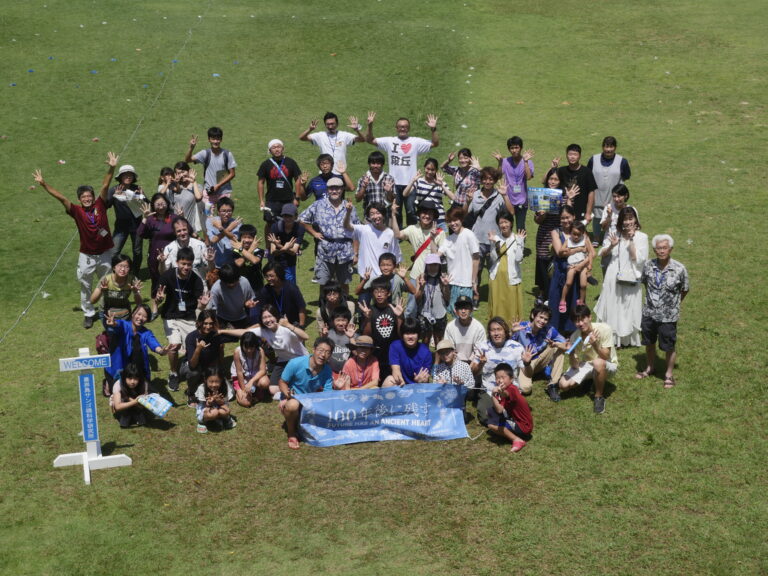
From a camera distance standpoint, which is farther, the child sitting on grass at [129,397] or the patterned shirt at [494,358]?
the patterned shirt at [494,358]

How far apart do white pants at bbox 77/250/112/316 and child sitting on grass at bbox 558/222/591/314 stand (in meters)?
7.12

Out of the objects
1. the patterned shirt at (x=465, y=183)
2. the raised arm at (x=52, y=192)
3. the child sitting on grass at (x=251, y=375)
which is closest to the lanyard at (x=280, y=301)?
the child sitting on grass at (x=251, y=375)

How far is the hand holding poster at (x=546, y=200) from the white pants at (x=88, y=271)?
675 centimetres

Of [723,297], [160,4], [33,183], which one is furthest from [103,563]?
[160,4]

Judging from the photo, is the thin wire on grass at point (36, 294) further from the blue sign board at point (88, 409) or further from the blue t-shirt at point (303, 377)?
the blue t-shirt at point (303, 377)

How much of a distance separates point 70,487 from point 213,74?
1694 cm

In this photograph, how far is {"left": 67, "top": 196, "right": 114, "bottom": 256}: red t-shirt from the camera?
13781 mm

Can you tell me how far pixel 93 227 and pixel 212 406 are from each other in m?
4.39

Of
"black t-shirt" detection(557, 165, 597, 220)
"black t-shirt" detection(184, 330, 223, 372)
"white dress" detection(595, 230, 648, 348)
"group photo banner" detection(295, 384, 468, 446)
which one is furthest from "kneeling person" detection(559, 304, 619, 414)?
"black t-shirt" detection(184, 330, 223, 372)

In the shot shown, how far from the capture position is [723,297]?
566 inches

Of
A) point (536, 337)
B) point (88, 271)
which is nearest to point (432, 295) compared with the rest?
point (536, 337)

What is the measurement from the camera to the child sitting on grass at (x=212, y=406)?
36.1 feet

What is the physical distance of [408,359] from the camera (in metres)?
11.3

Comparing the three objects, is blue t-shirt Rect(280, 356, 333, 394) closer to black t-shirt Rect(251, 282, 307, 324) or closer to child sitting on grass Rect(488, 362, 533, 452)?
black t-shirt Rect(251, 282, 307, 324)
